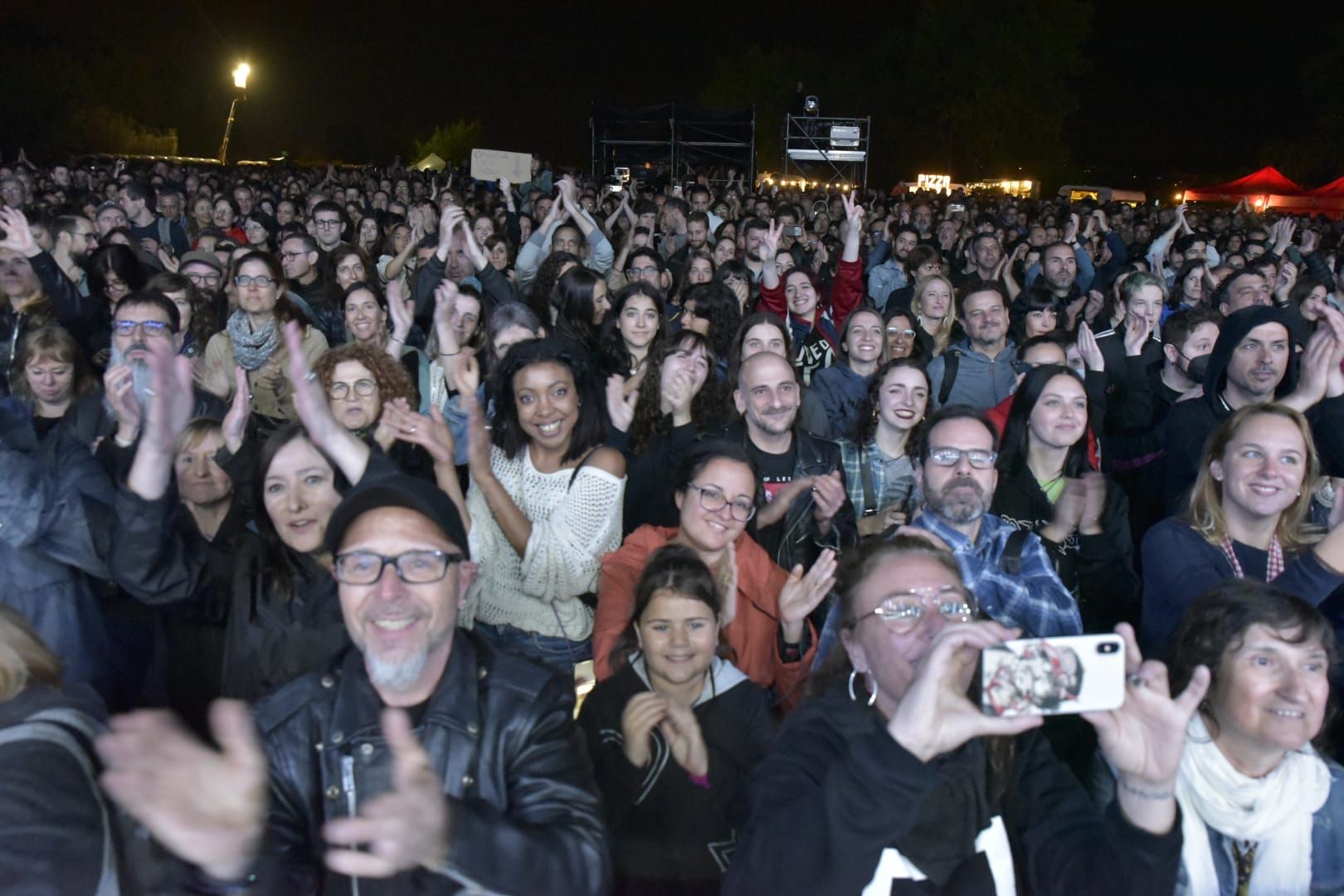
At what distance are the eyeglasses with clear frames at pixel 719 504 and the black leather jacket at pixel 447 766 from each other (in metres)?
1.11

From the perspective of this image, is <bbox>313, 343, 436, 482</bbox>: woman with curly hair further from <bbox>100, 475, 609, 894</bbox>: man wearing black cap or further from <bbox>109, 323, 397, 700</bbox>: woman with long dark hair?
<bbox>100, 475, 609, 894</bbox>: man wearing black cap

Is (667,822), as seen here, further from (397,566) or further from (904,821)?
(397,566)

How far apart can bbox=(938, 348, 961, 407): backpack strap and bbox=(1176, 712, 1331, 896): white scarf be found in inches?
128

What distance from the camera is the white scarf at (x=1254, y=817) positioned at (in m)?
1.96

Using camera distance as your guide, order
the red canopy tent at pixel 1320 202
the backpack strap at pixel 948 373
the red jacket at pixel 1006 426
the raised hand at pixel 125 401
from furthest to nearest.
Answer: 1. the red canopy tent at pixel 1320 202
2. the backpack strap at pixel 948 373
3. the red jacket at pixel 1006 426
4. the raised hand at pixel 125 401

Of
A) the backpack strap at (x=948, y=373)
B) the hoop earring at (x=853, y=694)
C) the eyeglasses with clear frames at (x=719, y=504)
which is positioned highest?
the backpack strap at (x=948, y=373)

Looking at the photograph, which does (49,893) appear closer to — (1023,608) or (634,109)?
(1023,608)

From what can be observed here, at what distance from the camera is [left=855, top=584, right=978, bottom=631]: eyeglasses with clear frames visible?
203cm

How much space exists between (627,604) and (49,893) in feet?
5.06

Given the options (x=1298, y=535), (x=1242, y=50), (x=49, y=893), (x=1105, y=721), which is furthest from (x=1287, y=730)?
(x=1242, y=50)

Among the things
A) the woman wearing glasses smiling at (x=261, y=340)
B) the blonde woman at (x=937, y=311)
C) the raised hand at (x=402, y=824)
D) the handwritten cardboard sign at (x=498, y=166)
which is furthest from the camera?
the handwritten cardboard sign at (x=498, y=166)

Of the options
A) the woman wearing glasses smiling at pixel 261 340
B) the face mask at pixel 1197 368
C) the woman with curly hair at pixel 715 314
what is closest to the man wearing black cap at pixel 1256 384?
the face mask at pixel 1197 368

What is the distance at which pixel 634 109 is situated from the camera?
17.6 m

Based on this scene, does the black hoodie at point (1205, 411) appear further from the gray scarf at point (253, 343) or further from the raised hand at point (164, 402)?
the gray scarf at point (253, 343)
